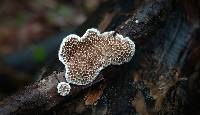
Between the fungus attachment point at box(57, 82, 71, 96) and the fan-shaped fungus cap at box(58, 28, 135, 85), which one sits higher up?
the fan-shaped fungus cap at box(58, 28, 135, 85)

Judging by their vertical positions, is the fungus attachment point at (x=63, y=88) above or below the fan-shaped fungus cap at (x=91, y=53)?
below

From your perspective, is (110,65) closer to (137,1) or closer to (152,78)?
(152,78)

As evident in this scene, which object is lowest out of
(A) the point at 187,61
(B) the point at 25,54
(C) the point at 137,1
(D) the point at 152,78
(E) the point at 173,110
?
(E) the point at 173,110

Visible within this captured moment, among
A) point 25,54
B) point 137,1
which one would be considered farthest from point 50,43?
point 137,1
